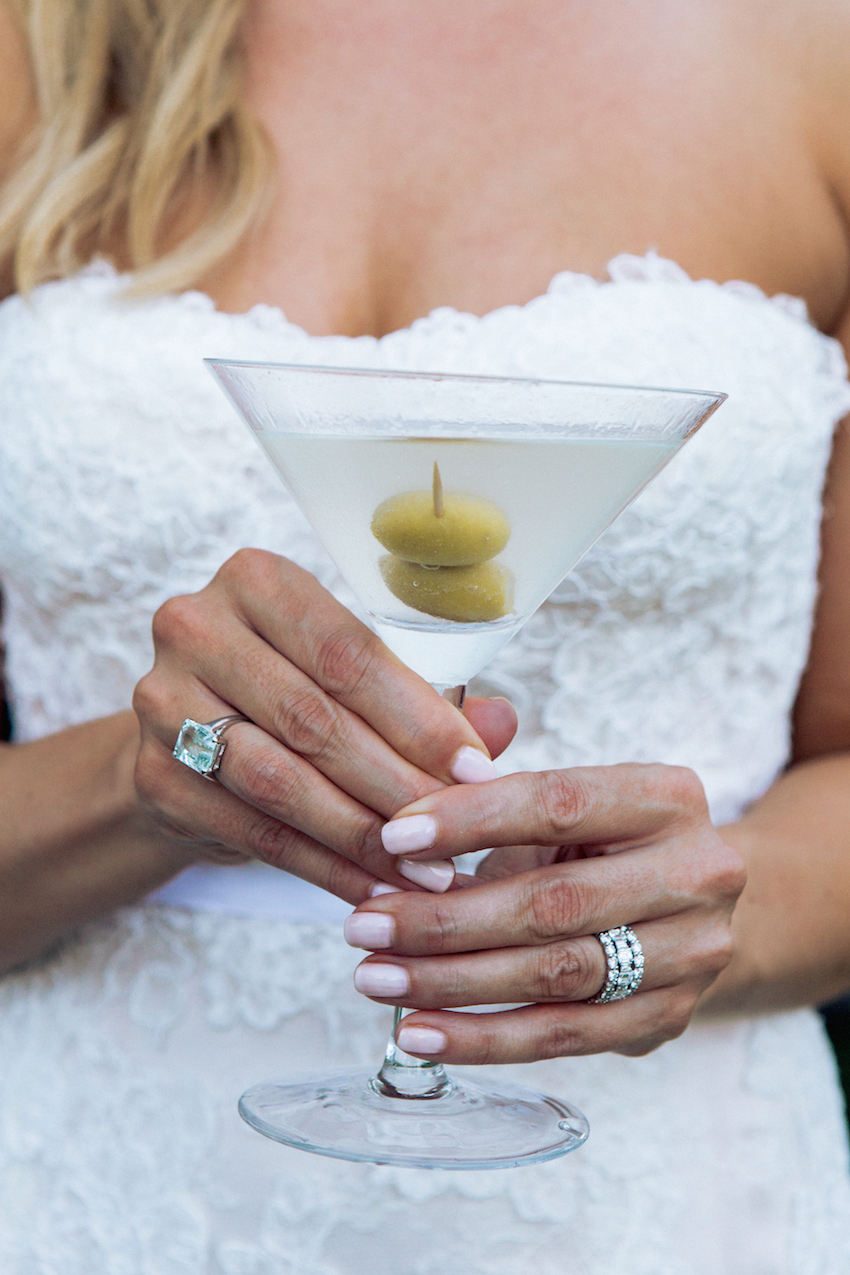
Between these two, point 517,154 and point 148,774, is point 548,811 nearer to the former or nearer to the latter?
point 148,774

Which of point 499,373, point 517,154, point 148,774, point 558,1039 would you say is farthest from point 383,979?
→ point 517,154

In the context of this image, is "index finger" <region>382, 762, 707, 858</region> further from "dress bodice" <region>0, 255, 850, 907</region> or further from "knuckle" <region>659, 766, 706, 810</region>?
"dress bodice" <region>0, 255, 850, 907</region>

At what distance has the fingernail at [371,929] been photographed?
32.1 inches

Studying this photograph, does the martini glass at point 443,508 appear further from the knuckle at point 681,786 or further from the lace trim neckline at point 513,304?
the lace trim neckline at point 513,304

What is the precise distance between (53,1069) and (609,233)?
1109 millimetres

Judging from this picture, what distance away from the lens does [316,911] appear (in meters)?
1.25

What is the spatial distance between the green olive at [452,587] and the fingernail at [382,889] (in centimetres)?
20

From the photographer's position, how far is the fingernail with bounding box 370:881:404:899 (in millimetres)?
842

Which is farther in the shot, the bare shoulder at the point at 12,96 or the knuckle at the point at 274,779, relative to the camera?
the bare shoulder at the point at 12,96

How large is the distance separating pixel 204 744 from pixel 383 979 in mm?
214

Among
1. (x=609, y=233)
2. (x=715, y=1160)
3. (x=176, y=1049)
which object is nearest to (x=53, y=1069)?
(x=176, y=1049)

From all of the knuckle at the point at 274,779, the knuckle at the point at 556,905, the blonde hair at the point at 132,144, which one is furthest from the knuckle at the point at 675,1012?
the blonde hair at the point at 132,144

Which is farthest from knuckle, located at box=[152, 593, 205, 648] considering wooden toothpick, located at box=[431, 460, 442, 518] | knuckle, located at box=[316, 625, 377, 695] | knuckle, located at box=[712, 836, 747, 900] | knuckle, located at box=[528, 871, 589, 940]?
knuckle, located at box=[712, 836, 747, 900]

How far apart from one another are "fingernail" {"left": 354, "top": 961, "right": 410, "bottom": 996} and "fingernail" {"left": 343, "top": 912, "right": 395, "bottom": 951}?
16mm
